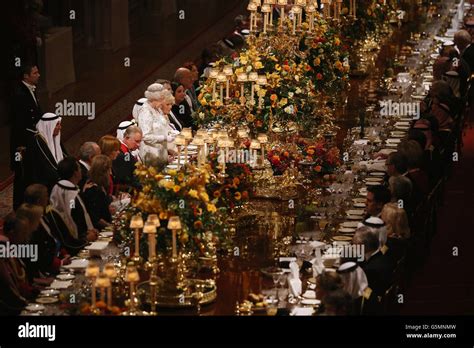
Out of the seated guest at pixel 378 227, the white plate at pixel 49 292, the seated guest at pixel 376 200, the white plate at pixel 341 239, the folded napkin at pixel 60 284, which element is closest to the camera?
the white plate at pixel 49 292

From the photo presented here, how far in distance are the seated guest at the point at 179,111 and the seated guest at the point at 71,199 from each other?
130 inches

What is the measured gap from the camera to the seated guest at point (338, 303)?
9.41 metres

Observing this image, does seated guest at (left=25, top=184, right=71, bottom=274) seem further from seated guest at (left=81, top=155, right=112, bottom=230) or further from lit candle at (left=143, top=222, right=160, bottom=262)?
lit candle at (left=143, top=222, right=160, bottom=262)

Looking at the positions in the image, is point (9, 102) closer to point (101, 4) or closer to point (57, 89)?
point (57, 89)

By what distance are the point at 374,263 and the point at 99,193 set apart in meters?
2.58

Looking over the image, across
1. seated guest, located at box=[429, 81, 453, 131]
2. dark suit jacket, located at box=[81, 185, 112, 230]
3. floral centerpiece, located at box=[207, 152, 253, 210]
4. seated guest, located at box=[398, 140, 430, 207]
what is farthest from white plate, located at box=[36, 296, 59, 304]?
seated guest, located at box=[429, 81, 453, 131]

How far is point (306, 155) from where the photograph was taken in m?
13.4

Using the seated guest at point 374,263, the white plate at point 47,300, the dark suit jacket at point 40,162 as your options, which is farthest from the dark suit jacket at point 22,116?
the seated guest at point 374,263

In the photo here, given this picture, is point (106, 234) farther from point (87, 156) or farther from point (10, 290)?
point (10, 290)

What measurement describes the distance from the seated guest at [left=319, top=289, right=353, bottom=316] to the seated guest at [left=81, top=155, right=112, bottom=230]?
3170mm

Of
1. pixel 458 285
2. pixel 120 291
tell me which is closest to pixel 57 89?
pixel 458 285

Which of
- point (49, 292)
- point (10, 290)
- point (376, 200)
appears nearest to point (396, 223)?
point (376, 200)

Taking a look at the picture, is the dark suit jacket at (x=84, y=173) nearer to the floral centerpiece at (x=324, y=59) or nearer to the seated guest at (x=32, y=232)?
the seated guest at (x=32, y=232)

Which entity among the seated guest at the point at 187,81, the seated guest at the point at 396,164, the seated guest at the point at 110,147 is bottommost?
the seated guest at the point at 396,164
